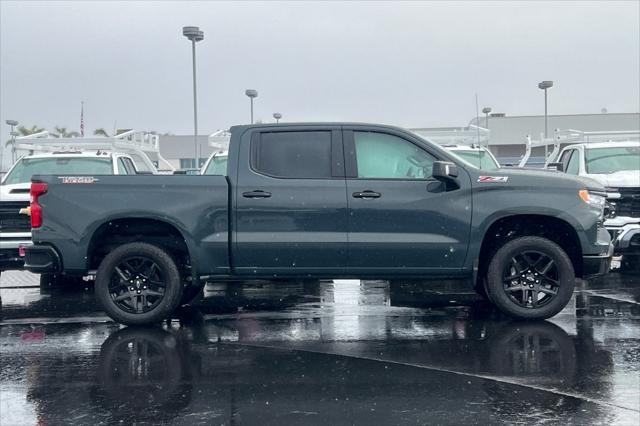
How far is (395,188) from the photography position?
319 inches

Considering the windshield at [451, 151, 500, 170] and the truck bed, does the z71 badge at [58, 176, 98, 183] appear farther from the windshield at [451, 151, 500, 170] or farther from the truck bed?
the windshield at [451, 151, 500, 170]

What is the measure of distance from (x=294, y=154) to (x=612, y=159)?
7140 millimetres

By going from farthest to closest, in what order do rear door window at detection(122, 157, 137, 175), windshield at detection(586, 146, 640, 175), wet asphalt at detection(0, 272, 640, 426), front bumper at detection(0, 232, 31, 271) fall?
rear door window at detection(122, 157, 137, 175)
windshield at detection(586, 146, 640, 175)
front bumper at detection(0, 232, 31, 271)
wet asphalt at detection(0, 272, 640, 426)

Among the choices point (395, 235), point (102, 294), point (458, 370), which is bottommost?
point (458, 370)

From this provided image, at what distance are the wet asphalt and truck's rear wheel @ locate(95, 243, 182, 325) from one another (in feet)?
0.63

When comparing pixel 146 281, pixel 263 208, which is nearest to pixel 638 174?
pixel 263 208

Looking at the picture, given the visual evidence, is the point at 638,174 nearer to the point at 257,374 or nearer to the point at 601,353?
the point at 601,353

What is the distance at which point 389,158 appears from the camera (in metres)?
8.28

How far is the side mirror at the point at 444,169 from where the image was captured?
7824 mm

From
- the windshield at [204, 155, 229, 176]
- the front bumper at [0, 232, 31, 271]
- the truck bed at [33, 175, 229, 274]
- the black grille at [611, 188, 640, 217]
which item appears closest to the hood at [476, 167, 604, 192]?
the truck bed at [33, 175, 229, 274]

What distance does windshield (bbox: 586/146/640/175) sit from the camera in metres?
13.3

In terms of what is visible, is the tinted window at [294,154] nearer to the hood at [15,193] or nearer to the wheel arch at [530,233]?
the wheel arch at [530,233]

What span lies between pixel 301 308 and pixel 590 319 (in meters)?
3.12

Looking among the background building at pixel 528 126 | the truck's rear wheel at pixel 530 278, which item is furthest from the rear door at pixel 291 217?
the background building at pixel 528 126
